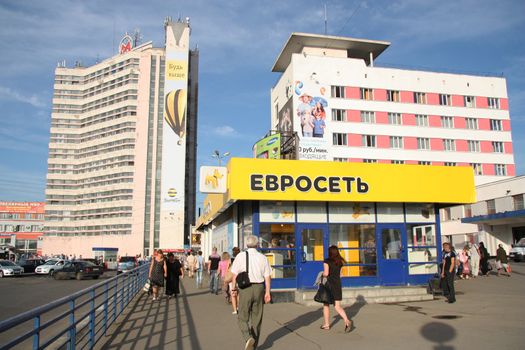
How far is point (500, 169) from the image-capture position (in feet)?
175

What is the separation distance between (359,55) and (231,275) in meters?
54.4

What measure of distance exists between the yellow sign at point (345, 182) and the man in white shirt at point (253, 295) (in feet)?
23.4

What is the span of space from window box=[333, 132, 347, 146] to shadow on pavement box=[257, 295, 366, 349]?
119 ft

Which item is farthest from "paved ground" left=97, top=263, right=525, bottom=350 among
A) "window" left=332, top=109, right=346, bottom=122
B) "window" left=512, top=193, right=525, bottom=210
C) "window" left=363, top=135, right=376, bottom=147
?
"window" left=332, top=109, right=346, bottom=122

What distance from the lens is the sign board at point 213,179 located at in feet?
54.0

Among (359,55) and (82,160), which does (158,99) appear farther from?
(359,55)

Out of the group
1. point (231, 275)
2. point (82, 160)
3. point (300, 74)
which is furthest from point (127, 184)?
point (231, 275)

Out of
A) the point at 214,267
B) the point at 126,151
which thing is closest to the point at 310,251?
the point at 214,267

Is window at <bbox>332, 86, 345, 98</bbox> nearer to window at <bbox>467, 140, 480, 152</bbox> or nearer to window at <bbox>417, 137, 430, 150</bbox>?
window at <bbox>417, 137, 430, 150</bbox>

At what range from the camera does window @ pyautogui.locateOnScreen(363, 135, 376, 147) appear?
1957 inches

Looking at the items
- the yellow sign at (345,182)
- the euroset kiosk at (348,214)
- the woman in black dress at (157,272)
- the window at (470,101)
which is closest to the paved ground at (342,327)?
the woman in black dress at (157,272)

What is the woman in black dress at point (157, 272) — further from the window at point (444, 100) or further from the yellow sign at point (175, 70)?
the yellow sign at point (175, 70)

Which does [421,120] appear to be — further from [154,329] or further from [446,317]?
[154,329]

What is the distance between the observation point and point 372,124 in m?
50.2
